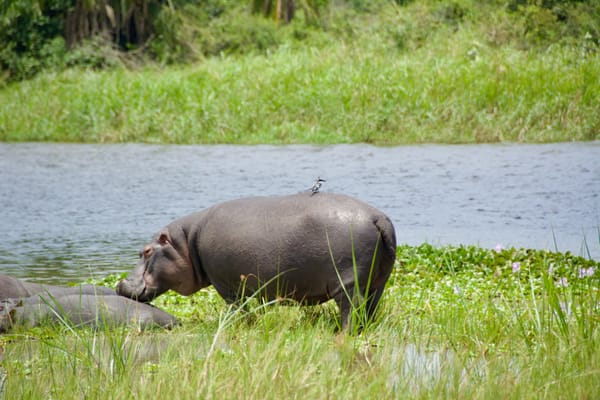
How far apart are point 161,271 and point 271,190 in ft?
22.0

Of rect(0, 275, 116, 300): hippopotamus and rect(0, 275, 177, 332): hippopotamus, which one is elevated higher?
rect(0, 275, 177, 332): hippopotamus

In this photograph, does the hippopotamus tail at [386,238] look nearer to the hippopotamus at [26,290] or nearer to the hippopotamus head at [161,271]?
the hippopotamus head at [161,271]

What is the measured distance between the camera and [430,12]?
819 inches

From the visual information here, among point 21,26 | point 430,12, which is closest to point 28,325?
point 430,12

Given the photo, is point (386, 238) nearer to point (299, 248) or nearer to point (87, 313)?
point (299, 248)

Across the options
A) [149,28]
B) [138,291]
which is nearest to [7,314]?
[138,291]

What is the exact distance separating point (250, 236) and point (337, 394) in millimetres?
1495

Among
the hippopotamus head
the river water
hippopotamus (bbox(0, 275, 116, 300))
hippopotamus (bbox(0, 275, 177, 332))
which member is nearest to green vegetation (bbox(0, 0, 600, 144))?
the river water

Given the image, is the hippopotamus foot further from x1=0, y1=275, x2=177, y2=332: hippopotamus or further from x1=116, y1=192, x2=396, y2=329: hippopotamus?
x1=116, y1=192, x2=396, y2=329: hippopotamus

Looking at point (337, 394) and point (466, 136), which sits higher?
point (337, 394)

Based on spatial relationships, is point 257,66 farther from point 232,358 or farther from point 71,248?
point 232,358

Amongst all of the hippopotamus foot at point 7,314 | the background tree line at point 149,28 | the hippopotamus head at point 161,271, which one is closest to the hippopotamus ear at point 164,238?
the hippopotamus head at point 161,271

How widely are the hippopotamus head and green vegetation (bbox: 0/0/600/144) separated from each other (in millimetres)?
9833

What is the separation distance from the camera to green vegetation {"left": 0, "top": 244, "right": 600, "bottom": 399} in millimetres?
3397
